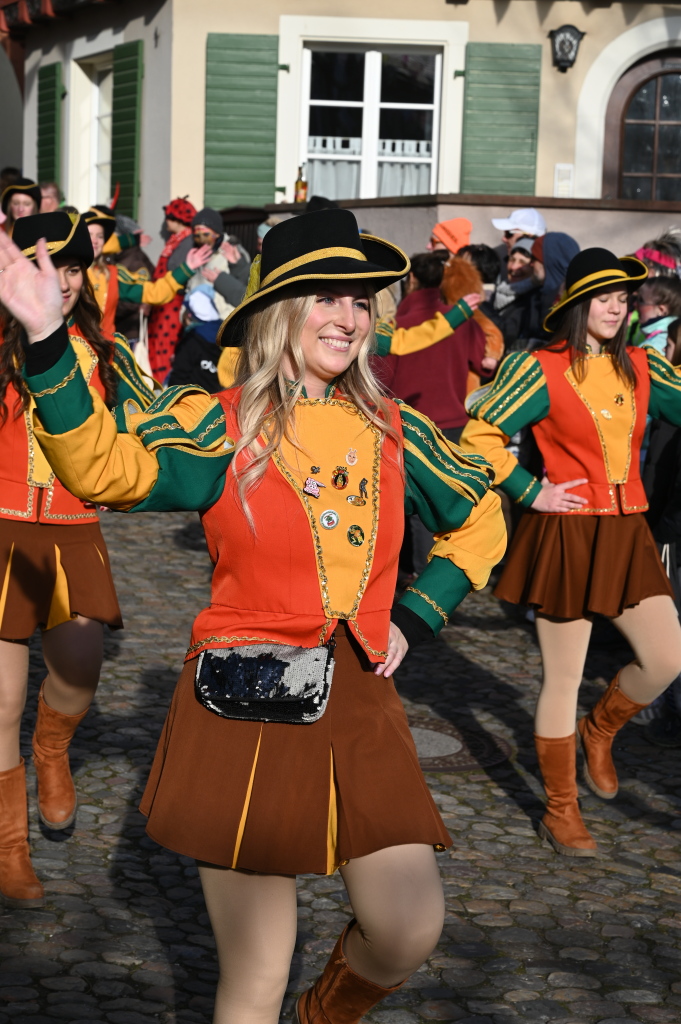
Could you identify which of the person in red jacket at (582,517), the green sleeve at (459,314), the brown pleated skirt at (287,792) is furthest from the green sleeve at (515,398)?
the green sleeve at (459,314)

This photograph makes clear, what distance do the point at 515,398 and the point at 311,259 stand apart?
7.04 ft

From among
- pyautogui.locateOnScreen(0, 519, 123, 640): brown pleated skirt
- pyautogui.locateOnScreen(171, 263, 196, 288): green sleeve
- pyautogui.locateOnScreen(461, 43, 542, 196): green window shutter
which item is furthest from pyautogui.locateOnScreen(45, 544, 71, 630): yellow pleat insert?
pyautogui.locateOnScreen(461, 43, 542, 196): green window shutter

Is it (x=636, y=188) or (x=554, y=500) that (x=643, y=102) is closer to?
(x=636, y=188)

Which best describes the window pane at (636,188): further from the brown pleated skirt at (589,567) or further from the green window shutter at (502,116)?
the brown pleated skirt at (589,567)

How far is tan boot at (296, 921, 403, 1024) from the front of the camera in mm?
2855

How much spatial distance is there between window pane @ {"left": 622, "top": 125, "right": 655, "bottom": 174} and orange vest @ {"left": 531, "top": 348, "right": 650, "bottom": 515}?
1177cm

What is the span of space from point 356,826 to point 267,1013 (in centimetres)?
41

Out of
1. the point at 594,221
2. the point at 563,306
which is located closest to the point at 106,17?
the point at 594,221

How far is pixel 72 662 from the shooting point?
15.1 feet

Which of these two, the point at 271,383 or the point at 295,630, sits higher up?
the point at 271,383

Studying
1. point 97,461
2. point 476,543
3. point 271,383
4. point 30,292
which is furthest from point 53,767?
point 30,292

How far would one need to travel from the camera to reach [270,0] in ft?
51.8

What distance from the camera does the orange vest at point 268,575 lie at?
2.83m

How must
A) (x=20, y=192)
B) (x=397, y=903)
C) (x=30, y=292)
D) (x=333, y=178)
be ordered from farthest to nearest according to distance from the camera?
(x=333, y=178) < (x=20, y=192) < (x=397, y=903) < (x=30, y=292)
